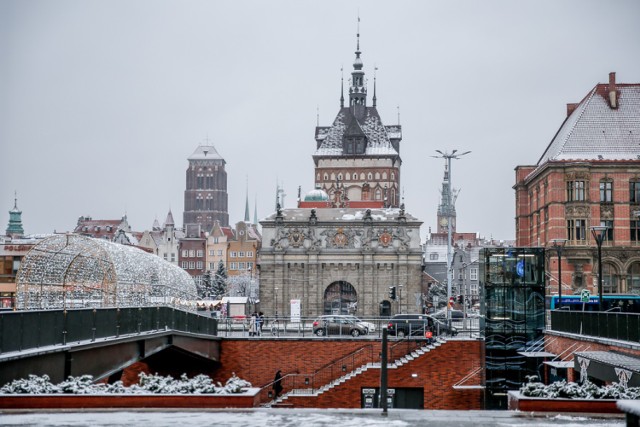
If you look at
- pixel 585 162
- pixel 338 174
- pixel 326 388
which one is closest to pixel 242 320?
pixel 326 388

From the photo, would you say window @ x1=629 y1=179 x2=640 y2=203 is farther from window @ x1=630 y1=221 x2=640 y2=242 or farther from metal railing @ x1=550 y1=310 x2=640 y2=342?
metal railing @ x1=550 y1=310 x2=640 y2=342

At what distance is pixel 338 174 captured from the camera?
134875 mm

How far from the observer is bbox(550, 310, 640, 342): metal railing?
2722 centimetres

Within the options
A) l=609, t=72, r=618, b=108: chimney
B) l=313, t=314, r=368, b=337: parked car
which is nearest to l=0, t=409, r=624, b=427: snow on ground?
l=313, t=314, r=368, b=337: parked car

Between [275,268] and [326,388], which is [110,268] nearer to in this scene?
[326,388]

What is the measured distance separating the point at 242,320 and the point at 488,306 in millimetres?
16980

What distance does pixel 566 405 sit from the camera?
17281 mm

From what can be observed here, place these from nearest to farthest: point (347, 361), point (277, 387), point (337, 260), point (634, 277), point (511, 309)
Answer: point (511, 309), point (277, 387), point (347, 361), point (634, 277), point (337, 260)

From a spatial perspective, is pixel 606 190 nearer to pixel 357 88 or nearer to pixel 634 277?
pixel 634 277

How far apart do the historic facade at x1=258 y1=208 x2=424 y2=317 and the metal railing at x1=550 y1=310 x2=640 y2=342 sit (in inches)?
2068

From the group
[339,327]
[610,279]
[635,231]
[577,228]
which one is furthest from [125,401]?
[635,231]

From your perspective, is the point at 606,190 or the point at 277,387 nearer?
the point at 277,387

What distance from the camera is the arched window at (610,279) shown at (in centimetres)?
6734

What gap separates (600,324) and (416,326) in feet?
50.5
